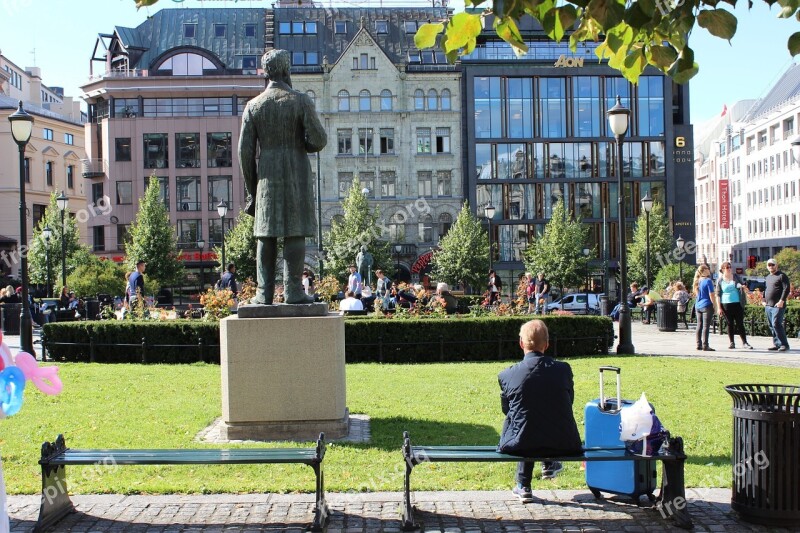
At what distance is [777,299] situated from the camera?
17.7m

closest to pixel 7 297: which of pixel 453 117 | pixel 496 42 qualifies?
pixel 453 117

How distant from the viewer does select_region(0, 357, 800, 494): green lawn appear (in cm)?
724

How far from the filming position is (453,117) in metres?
61.2

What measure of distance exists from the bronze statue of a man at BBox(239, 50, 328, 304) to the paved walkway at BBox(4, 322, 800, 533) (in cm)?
313

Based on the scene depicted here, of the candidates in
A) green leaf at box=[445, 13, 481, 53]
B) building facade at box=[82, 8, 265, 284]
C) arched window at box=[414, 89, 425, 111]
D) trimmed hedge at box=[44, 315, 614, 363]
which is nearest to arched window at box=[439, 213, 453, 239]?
arched window at box=[414, 89, 425, 111]

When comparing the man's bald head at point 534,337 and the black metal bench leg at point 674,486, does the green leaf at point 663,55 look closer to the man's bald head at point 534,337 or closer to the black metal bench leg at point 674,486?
the man's bald head at point 534,337

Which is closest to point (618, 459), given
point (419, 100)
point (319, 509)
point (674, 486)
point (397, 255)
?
point (674, 486)

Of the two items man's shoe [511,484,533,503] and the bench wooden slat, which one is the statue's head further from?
man's shoe [511,484,533,503]

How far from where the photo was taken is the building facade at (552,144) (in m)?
61.9

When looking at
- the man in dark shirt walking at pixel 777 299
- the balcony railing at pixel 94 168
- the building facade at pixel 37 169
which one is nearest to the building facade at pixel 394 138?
the balcony railing at pixel 94 168

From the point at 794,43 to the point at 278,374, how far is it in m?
5.81

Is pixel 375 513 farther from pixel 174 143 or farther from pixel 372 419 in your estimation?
pixel 174 143

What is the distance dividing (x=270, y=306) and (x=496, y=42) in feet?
187

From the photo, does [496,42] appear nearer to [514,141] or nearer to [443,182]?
[514,141]
